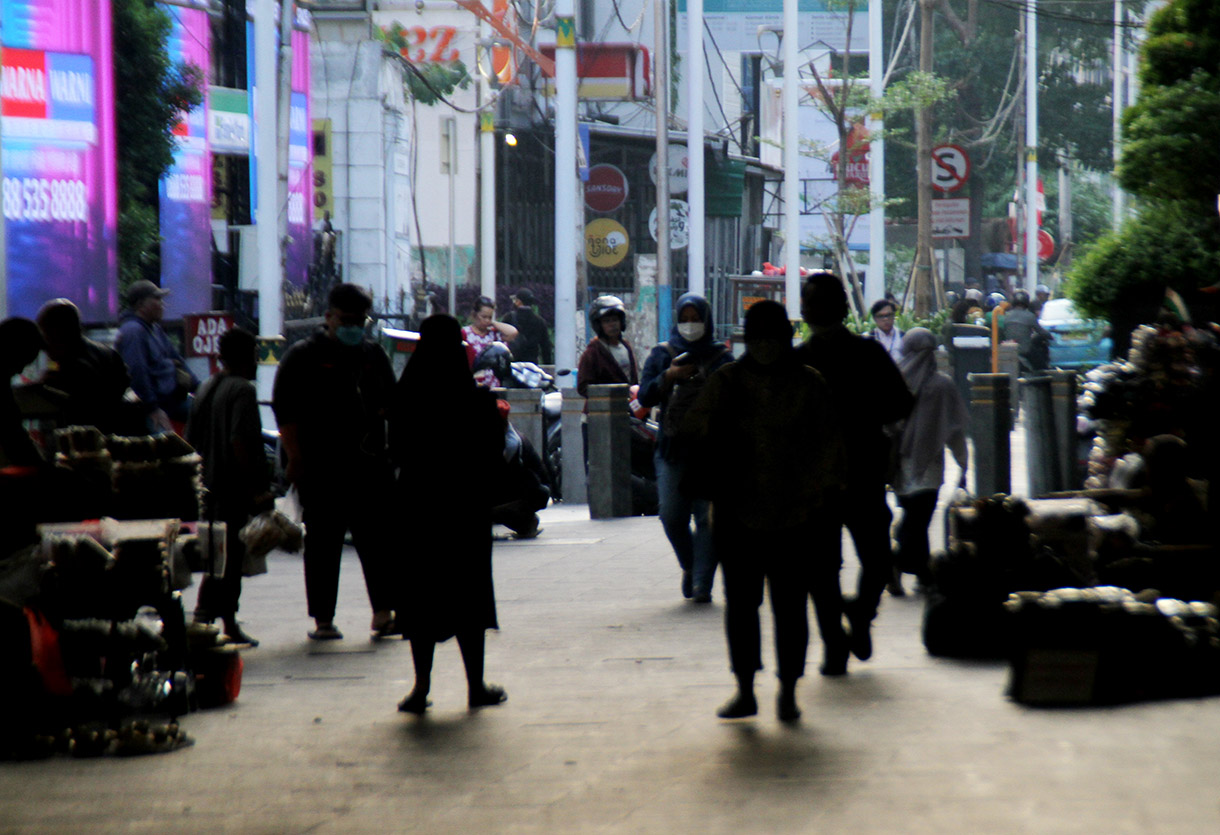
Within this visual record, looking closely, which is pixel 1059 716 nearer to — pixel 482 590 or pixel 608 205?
pixel 482 590

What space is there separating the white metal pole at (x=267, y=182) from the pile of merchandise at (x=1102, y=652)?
12.8 meters

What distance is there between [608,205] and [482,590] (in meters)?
28.2

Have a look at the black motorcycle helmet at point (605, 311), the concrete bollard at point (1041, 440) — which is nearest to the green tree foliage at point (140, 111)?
the black motorcycle helmet at point (605, 311)

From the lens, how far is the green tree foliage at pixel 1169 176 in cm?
1212

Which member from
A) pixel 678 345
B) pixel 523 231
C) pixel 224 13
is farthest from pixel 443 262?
pixel 678 345

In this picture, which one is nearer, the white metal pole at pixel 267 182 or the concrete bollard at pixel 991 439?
the concrete bollard at pixel 991 439

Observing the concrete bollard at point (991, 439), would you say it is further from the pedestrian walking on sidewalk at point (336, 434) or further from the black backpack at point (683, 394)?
the pedestrian walking on sidewalk at point (336, 434)

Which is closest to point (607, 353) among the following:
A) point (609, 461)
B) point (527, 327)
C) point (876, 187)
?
point (609, 461)

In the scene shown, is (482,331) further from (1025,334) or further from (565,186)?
(1025,334)

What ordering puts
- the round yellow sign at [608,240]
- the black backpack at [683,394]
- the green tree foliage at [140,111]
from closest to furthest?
the black backpack at [683,394], the green tree foliage at [140,111], the round yellow sign at [608,240]

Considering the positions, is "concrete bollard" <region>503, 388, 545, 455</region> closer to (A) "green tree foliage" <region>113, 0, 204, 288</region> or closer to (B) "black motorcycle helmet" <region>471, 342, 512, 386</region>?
(B) "black motorcycle helmet" <region>471, 342, 512, 386</region>

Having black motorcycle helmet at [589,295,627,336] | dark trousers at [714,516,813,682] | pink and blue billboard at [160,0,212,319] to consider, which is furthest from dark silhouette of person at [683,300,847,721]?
pink and blue billboard at [160,0,212,319]

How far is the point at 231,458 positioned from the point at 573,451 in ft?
25.7

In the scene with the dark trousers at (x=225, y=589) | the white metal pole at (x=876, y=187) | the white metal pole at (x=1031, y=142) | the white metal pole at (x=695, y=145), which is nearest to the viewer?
the dark trousers at (x=225, y=589)
